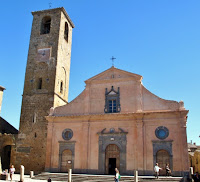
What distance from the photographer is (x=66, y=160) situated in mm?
22062

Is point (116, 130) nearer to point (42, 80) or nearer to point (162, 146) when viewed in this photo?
point (162, 146)

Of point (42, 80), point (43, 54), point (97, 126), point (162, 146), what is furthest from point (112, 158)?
point (43, 54)

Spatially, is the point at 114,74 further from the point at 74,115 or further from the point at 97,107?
the point at 74,115

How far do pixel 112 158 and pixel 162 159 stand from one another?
4215 millimetres

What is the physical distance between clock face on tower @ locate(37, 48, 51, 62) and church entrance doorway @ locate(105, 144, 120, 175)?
39.2 feet

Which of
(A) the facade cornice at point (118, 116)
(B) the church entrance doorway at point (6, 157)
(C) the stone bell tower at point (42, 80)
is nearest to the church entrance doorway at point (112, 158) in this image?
(A) the facade cornice at point (118, 116)

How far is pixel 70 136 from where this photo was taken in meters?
22.6

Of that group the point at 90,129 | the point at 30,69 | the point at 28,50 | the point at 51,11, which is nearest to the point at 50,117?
the point at 90,129

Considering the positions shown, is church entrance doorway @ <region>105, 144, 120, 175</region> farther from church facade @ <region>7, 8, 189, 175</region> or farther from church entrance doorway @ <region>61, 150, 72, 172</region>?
church entrance doorway @ <region>61, 150, 72, 172</region>

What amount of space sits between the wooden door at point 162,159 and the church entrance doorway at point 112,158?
3.37 meters

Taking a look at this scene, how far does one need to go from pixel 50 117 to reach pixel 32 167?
5.04m

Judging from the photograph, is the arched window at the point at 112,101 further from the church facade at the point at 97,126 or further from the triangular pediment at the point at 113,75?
the triangular pediment at the point at 113,75

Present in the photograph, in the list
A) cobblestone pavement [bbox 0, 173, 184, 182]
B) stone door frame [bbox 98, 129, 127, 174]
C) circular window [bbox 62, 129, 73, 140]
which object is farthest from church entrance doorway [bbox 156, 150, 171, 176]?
circular window [bbox 62, 129, 73, 140]

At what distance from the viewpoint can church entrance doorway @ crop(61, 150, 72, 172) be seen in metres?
21.8
